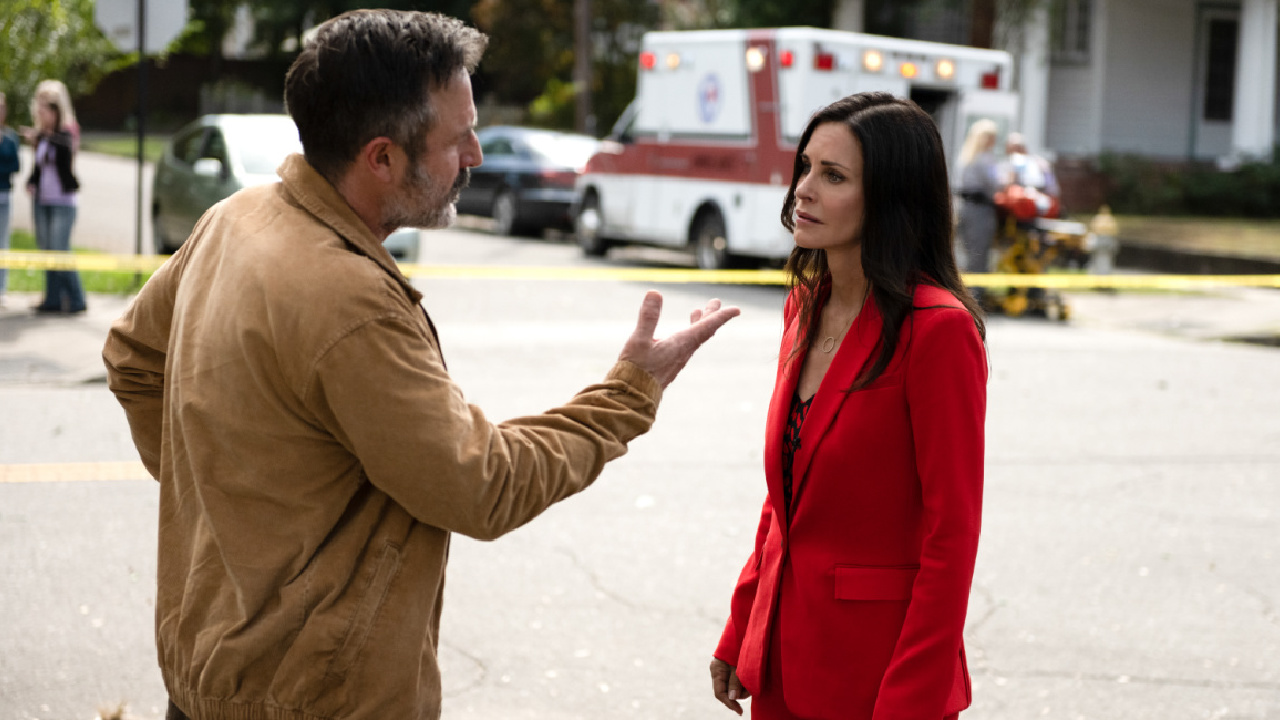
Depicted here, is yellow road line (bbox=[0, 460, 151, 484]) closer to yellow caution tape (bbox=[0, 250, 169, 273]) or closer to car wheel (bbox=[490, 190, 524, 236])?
yellow caution tape (bbox=[0, 250, 169, 273])

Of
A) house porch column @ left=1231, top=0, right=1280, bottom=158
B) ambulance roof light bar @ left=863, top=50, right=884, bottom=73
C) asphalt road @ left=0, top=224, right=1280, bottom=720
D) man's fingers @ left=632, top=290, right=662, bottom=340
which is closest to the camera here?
man's fingers @ left=632, top=290, right=662, bottom=340

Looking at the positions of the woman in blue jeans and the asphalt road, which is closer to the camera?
the asphalt road

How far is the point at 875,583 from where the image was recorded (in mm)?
2592

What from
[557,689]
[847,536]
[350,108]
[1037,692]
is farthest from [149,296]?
[1037,692]

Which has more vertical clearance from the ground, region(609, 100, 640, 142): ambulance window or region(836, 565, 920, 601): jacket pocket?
region(609, 100, 640, 142): ambulance window

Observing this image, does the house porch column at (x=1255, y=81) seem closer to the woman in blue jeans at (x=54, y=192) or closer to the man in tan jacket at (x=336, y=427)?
the woman in blue jeans at (x=54, y=192)

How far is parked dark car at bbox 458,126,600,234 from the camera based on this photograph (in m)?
22.5

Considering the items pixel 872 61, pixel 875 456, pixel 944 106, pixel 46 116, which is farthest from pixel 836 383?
pixel 944 106

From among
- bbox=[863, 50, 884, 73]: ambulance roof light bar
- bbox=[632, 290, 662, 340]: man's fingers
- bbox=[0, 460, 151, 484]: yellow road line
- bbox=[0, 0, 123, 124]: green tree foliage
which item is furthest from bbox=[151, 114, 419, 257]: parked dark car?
bbox=[632, 290, 662, 340]: man's fingers

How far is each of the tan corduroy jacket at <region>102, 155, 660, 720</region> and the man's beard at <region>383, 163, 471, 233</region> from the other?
0.06 metres

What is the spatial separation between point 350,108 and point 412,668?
2.93 ft

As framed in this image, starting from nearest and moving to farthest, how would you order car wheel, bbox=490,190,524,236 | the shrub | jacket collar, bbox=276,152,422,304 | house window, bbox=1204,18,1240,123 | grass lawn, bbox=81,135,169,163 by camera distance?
jacket collar, bbox=276,152,422,304 < car wheel, bbox=490,190,524,236 < the shrub < house window, bbox=1204,18,1240,123 < grass lawn, bbox=81,135,169,163

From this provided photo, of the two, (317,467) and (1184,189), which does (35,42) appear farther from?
(317,467)


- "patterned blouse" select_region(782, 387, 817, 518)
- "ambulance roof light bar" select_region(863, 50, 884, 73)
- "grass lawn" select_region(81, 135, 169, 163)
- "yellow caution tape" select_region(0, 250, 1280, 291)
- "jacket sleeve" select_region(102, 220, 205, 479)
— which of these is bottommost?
"yellow caution tape" select_region(0, 250, 1280, 291)
